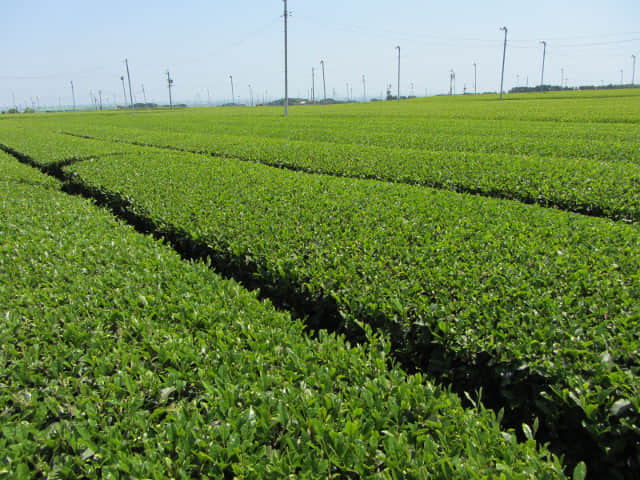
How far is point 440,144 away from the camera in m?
14.2

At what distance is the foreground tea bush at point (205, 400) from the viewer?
1.86m

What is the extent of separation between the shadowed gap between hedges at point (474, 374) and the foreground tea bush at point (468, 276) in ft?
0.05

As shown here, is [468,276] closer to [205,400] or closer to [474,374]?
[474,374]

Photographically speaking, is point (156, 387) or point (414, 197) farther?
point (414, 197)

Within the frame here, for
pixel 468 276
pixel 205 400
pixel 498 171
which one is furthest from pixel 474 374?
pixel 498 171

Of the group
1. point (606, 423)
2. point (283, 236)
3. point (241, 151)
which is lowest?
point (606, 423)

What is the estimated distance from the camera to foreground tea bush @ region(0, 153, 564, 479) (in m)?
1.86

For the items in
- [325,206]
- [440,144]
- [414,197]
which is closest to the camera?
[325,206]

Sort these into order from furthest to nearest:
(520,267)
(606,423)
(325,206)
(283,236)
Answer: (325,206)
(283,236)
(520,267)
(606,423)

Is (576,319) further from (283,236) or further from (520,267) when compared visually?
(283,236)

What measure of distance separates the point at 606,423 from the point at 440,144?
13.2 metres

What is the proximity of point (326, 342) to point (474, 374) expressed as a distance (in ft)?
3.72

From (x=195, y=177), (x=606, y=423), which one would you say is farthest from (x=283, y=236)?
(x=195, y=177)

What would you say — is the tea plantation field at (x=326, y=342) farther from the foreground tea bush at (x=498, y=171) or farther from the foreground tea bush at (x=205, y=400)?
the foreground tea bush at (x=498, y=171)
